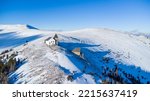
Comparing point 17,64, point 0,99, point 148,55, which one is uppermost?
point 0,99

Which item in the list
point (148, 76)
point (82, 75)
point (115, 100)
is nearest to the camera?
point (115, 100)

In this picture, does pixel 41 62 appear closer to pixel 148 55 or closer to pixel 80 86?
pixel 80 86

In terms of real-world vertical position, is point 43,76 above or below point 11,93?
below

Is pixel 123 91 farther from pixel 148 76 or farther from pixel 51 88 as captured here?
pixel 148 76

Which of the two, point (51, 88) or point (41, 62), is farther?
point (41, 62)

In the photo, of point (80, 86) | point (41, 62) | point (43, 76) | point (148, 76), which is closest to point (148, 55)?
point (148, 76)

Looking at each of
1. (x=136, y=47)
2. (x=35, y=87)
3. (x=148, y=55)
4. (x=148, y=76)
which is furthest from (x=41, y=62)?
(x=136, y=47)

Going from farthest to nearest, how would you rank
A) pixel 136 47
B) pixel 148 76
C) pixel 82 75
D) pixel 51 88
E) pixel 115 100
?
pixel 136 47 → pixel 148 76 → pixel 82 75 → pixel 51 88 → pixel 115 100

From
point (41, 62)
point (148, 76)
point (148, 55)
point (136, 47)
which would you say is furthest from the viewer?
point (136, 47)

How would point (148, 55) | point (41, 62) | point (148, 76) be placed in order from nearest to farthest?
point (41, 62), point (148, 76), point (148, 55)
